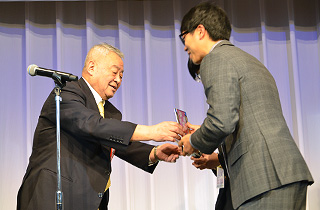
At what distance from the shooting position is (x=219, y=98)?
1921mm

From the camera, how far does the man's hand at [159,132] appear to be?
8.27ft

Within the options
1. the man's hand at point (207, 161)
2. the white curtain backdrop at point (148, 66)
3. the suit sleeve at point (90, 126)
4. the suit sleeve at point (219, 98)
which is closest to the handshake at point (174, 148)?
the man's hand at point (207, 161)

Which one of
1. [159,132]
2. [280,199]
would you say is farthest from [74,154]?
[280,199]

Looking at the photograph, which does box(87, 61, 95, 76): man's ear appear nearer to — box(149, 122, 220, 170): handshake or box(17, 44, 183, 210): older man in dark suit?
box(17, 44, 183, 210): older man in dark suit

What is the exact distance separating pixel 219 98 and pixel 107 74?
1.21 meters

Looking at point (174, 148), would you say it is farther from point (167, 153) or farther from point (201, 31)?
point (201, 31)

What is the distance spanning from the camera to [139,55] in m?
4.38

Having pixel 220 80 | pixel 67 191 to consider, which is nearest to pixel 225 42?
pixel 220 80

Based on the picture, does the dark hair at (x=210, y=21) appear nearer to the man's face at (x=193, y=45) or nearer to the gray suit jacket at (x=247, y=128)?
Result: the man's face at (x=193, y=45)

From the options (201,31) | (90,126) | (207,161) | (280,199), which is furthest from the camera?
(207,161)

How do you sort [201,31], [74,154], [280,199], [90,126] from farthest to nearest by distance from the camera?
[74,154]
[90,126]
[201,31]
[280,199]

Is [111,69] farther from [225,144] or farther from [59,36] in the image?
[59,36]

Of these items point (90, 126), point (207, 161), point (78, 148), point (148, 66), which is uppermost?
point (148, 66)

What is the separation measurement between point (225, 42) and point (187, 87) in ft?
7.26
